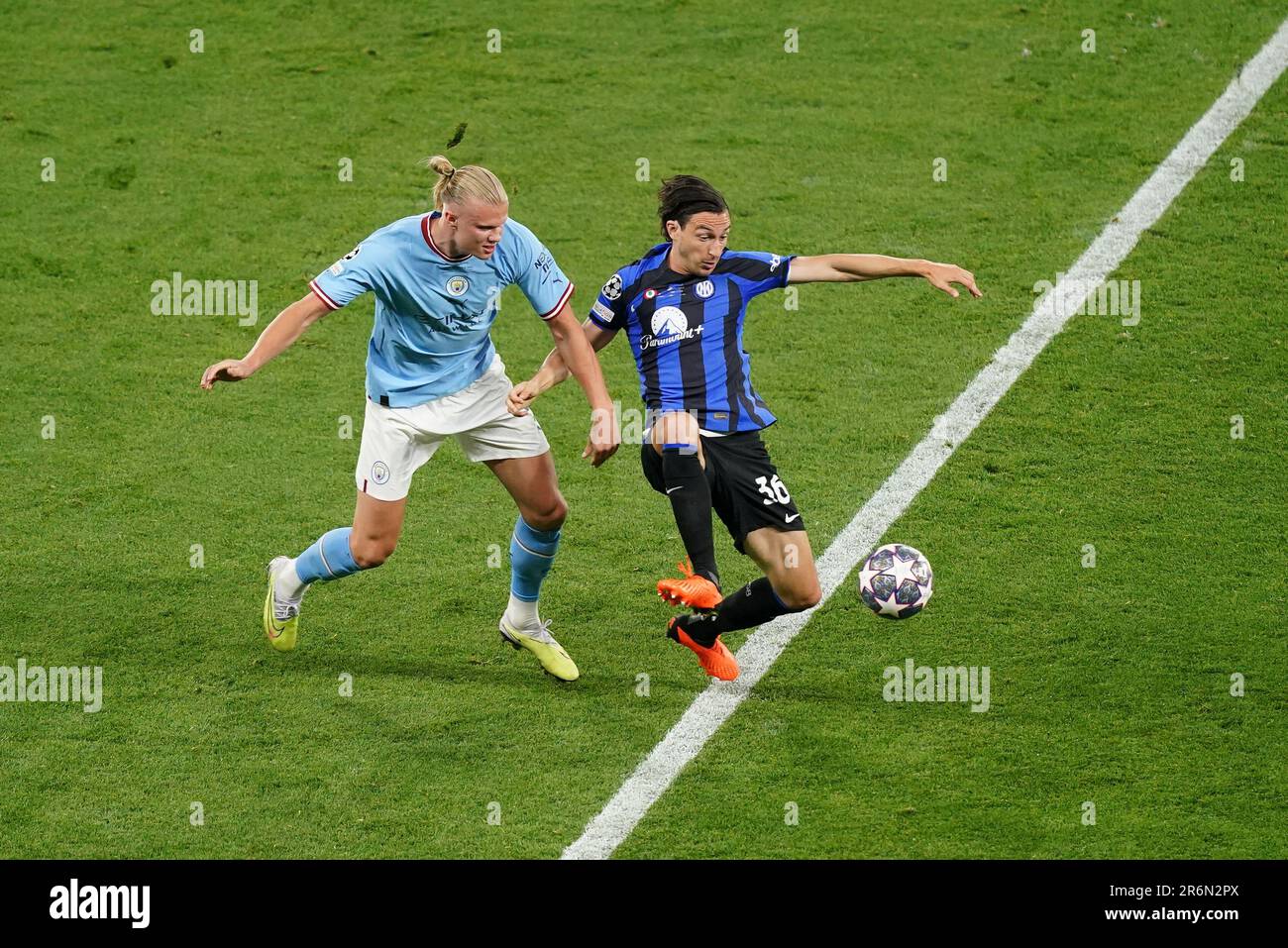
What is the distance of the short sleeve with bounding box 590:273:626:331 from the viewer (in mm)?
7027

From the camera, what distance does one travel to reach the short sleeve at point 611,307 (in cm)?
703

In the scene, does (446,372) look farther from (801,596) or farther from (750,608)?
(801,596)

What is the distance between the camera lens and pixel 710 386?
22.9 ft

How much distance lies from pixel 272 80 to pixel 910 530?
638cm

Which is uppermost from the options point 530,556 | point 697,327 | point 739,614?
→ point 697,327

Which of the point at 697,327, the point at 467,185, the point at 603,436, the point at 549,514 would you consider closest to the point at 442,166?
the point at 467,185

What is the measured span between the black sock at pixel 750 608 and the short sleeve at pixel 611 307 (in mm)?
1236

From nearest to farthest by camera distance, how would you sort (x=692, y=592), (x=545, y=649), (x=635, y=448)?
(x=692, y=592) → (x=545, y=649) → (x=635, y=448)

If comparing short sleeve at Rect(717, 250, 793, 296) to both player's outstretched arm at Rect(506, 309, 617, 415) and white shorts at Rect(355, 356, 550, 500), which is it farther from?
white shorts at Rect(355, 356, 550, 500)

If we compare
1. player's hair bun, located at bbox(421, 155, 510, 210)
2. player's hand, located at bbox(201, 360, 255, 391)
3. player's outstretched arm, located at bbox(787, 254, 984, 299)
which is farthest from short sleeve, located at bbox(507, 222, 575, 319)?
player's hand, located at bbox(201, 360, 255, 391)

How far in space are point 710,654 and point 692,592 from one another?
2.23 ft

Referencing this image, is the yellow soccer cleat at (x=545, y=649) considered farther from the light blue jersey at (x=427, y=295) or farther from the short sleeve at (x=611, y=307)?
the short sleeve at (x=611, y=307)

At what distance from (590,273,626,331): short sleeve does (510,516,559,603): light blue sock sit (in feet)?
2.98

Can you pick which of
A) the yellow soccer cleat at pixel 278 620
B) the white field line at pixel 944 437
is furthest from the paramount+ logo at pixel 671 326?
the yellow soccer cleat at pixel 278 620
